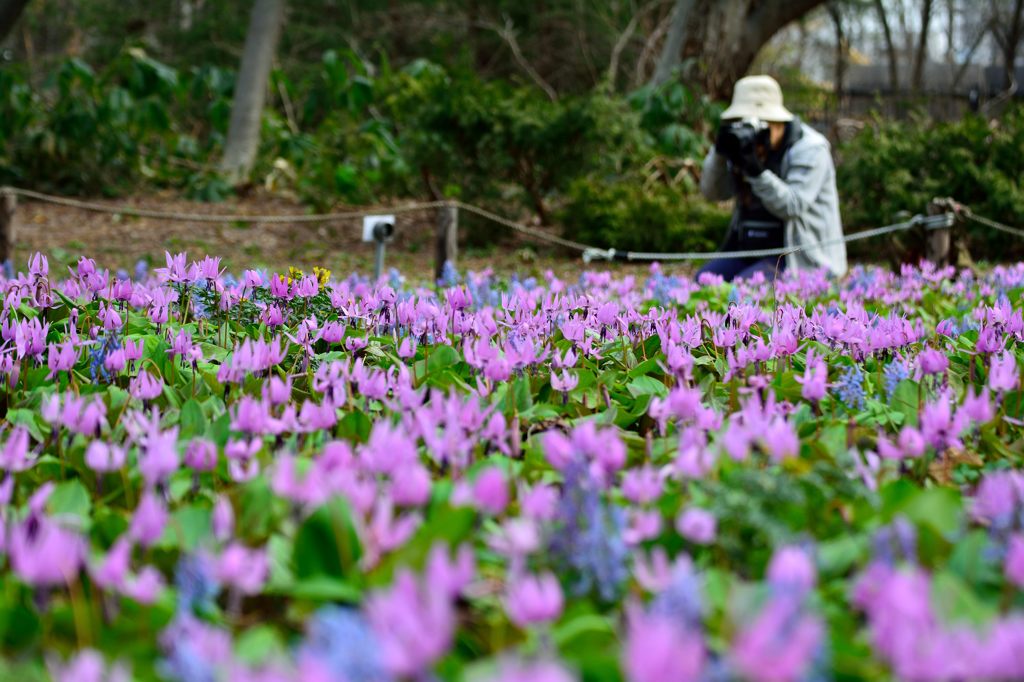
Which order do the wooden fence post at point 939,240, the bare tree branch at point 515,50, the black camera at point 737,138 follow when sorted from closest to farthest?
the black camera at point 737,138 → the wooden fence post at point 939,240 → the bare tree branch at point 515,50

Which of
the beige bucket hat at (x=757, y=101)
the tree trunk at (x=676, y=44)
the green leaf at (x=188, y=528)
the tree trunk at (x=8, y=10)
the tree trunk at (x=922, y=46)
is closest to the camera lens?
the green leaf at (x=188, y=528)

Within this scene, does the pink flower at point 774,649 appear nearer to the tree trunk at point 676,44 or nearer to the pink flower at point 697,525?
the pink flower at point 697,525

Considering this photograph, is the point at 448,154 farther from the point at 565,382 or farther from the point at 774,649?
the point at 774,649

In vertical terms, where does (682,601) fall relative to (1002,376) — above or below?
below

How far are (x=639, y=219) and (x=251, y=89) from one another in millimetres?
5985

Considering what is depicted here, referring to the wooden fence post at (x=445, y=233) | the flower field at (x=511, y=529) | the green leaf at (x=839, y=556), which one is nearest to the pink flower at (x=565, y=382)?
the flower field at (x=511, y=529)

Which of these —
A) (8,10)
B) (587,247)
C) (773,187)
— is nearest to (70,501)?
(773,187)

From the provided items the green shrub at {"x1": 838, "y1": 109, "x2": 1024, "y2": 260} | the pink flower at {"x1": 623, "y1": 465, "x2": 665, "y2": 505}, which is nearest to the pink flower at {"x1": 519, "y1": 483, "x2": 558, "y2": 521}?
the pink flower at {"x1": 623, "y1": 465, "x2": 665, "y2": 505}

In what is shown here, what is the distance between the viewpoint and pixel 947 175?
11.4 metres

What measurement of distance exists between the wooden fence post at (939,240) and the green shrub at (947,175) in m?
2.73

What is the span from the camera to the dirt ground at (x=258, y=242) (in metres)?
11.0

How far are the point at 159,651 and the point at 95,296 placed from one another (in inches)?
89.6

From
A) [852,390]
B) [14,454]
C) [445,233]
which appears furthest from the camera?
[445,233]

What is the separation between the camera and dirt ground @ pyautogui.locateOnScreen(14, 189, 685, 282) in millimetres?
11000
